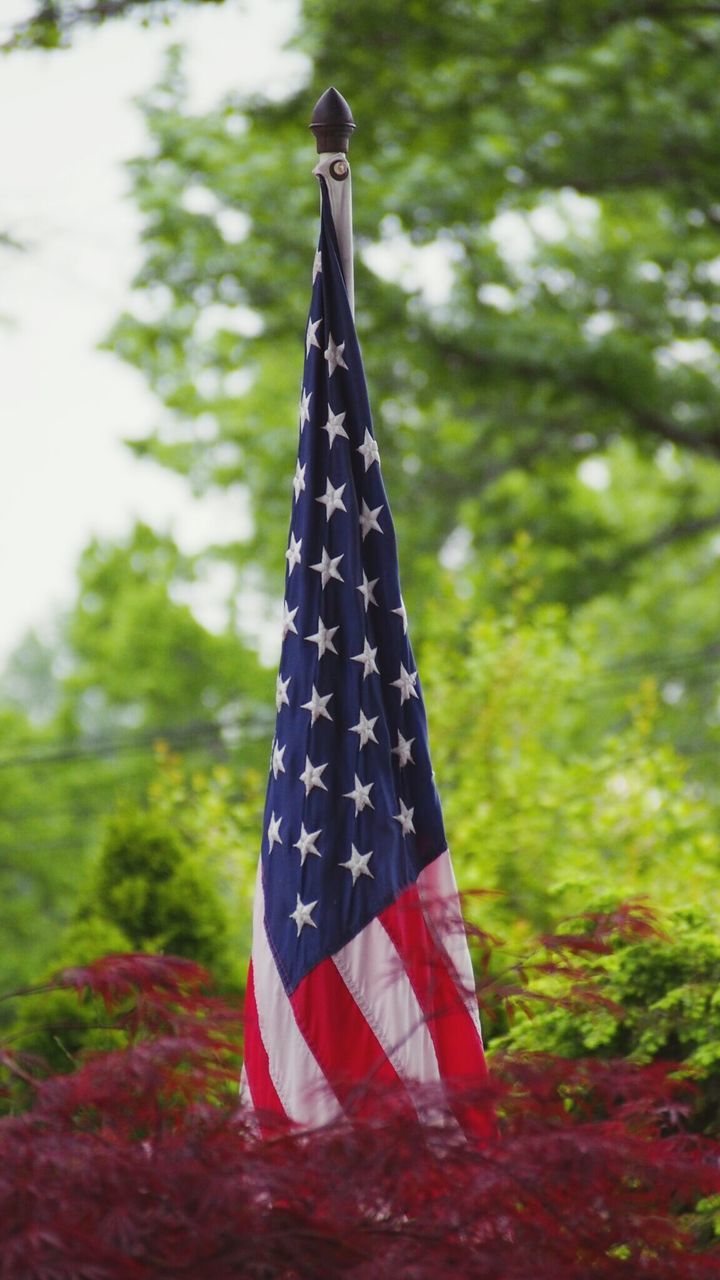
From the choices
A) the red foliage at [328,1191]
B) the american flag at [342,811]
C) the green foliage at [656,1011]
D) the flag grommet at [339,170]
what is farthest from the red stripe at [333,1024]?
the flag grommet at [339,170]

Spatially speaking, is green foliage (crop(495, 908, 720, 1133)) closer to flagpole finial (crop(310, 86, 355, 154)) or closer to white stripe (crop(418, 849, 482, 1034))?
white stripe (crop(418, 849, 482, 1034))

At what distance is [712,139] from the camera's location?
1142 cm

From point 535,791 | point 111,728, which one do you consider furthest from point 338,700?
point 111,728

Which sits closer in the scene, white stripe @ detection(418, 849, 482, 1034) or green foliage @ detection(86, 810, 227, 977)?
white stripe @ detection(418, 849, 482, 1034)

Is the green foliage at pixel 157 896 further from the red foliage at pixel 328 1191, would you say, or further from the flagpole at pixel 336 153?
the red foliage at pixel 328 1191

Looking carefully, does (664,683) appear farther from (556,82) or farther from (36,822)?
(556,82)

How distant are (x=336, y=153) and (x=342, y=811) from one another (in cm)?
195

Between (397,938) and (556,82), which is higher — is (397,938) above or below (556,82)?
below

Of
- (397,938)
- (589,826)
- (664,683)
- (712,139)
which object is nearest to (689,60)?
(712,139)

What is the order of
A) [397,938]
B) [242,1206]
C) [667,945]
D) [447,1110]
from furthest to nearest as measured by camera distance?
[667,945], [397,938], [447,1110], [242,1206]

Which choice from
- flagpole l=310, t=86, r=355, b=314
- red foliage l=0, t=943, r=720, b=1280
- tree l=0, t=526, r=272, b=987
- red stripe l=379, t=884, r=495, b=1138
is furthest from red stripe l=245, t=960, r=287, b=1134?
tree l=0, t=526, r=272, b=987

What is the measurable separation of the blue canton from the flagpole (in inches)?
1.3

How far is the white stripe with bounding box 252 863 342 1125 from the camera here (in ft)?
12.9

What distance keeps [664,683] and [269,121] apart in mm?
15548
